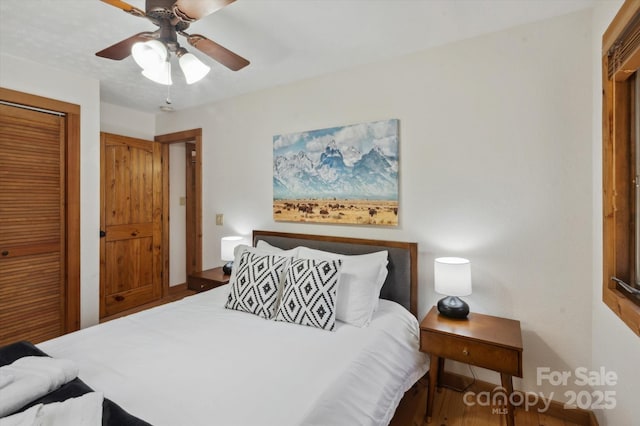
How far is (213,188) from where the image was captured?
357 cm

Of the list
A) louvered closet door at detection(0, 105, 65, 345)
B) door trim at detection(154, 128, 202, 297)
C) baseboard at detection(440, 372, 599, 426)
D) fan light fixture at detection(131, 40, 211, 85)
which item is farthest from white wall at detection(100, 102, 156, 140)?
baseboard at detection(440, 372, 599, 426)

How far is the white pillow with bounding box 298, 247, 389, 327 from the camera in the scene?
198cm

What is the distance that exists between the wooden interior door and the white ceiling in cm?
110

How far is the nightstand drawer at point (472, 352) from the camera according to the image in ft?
5.41

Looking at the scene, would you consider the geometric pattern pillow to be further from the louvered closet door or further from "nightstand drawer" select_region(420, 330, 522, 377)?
the louvered closet door

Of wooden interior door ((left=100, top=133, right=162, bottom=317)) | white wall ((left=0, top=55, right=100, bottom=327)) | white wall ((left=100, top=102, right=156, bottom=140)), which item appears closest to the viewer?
white wall ((left=0, top=55, right=100, bottom=327))

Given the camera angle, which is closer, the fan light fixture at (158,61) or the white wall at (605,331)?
the white wall at (605,331)

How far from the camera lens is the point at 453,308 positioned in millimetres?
1989

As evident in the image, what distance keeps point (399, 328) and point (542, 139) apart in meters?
1.48

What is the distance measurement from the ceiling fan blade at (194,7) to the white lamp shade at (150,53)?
0.59 ft

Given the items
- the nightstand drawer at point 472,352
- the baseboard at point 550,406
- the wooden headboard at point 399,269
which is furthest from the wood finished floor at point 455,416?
the wooden headboard at point 399,269

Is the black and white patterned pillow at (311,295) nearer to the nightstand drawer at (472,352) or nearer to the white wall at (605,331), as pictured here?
the nightstand drawer at (472,352)

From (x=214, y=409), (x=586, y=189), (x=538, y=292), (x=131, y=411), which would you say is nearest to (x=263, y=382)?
(x=214, y=409)

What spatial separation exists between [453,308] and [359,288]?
60cm
